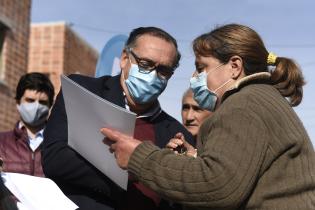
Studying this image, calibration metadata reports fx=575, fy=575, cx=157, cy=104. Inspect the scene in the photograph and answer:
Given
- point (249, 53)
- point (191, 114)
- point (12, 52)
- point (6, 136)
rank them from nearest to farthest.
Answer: point (249, 53)
point (6, 136)
point (191, 114)
point (12, 52)

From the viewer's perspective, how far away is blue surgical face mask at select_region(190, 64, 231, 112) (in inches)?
89.4

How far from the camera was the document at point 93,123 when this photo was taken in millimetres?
2059

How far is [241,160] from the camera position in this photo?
177cm

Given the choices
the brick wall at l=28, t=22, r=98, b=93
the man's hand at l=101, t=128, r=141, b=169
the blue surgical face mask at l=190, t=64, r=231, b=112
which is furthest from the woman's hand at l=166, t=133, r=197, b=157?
the brick wall at l=28, t=22, r=98, b=93

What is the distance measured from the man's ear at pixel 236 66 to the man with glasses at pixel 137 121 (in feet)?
1.78

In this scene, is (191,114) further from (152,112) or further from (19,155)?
(152,112)

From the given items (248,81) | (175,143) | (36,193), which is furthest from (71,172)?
(248,81)

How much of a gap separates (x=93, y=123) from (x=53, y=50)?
38.3 feet

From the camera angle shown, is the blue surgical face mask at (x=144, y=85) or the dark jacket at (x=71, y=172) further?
the blue surgical face mask at (x=144, y=85)

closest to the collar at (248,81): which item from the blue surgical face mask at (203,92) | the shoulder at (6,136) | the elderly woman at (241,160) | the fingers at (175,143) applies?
the elderly woman at (241,160)

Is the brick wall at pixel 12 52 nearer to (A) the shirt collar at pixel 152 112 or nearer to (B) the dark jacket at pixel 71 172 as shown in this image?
(A) the shirt collar at pixel 152 112

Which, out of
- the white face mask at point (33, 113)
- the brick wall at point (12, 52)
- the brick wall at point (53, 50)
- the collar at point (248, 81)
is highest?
the collar at point (248, 81)

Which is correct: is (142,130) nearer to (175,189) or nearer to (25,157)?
(175,189)

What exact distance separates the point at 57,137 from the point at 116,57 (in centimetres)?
244
